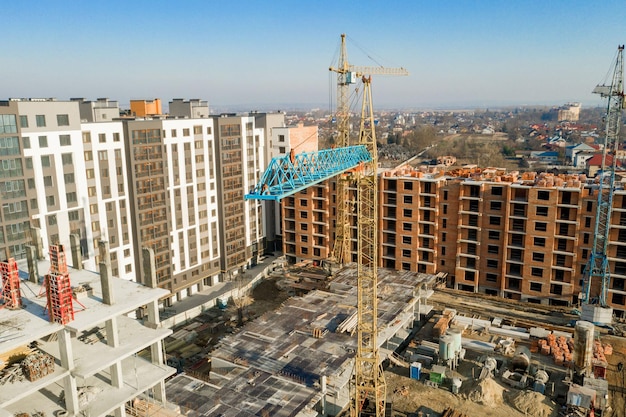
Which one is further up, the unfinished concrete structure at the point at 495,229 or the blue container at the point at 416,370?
the unfinished concrete structure at the point at 495,229

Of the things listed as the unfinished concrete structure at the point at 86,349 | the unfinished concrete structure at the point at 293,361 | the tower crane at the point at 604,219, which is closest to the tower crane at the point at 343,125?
the unfinished concrete structure at the point at 293,361

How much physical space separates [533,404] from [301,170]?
24.0 m

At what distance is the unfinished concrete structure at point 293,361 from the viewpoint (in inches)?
1134

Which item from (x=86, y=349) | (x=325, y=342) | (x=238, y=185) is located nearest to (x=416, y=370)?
(x=325, y=342)

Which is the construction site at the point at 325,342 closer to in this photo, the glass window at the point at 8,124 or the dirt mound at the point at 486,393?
the dirt mound at the point at 486,393

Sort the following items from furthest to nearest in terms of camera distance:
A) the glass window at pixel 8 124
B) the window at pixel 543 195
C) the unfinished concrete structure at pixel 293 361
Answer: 1. the window at pixel 543 195
2. the glass window at pixel 8 124
3. the unfinished concrete structure at pixel 293 361

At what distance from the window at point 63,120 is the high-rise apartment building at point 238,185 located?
56.9 ft

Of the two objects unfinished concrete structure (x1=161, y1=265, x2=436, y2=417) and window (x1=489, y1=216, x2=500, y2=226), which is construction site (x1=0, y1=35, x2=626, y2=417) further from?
window (x1=489, y1=216, x2=500, y2=226)

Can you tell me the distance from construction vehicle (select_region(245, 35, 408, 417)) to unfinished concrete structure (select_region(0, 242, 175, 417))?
569 inches

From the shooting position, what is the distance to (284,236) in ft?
207

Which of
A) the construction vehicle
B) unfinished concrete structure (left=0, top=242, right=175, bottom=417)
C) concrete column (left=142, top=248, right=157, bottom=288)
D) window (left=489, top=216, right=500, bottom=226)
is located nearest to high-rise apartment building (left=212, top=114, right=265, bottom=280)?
the construction vehicle

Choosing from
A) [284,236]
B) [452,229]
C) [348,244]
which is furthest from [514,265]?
[284,236]

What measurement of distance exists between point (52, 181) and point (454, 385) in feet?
119

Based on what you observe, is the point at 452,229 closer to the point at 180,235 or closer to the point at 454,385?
the point at 454,385
